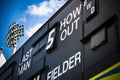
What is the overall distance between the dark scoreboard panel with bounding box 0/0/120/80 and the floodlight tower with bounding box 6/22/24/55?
2206 centimetres

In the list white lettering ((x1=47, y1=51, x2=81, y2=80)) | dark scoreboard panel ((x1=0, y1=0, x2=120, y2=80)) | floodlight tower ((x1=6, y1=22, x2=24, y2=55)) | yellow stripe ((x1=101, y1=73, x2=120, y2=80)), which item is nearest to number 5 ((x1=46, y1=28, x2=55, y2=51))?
dark scoreboard panel ((x1=0, y1=0, x2=120, y2=80))

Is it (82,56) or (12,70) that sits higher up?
(12,70)

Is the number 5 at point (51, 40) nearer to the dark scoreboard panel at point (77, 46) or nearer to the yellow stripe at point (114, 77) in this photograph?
the dark scoreboard panel at point (77, 46)

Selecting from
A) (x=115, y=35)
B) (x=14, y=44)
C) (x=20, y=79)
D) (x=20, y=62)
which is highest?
(x=14, y=44)

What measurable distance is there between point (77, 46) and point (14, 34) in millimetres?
27741

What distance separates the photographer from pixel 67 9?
13156 millimetres

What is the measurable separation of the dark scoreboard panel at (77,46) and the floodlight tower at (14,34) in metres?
22.1

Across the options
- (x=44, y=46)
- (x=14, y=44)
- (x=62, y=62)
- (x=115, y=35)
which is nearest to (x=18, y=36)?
(x=14, y=44)

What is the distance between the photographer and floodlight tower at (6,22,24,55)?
3809cm

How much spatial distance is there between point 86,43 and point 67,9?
288 centimetres

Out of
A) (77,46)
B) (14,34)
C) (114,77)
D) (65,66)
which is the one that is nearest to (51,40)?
(65,66)

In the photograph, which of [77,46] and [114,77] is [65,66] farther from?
[114,77]

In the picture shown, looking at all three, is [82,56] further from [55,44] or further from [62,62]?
[55,44]

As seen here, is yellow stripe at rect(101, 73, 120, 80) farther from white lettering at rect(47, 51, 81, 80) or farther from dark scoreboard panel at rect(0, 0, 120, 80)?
white lettering at rect(47, 51, 81, 80)
